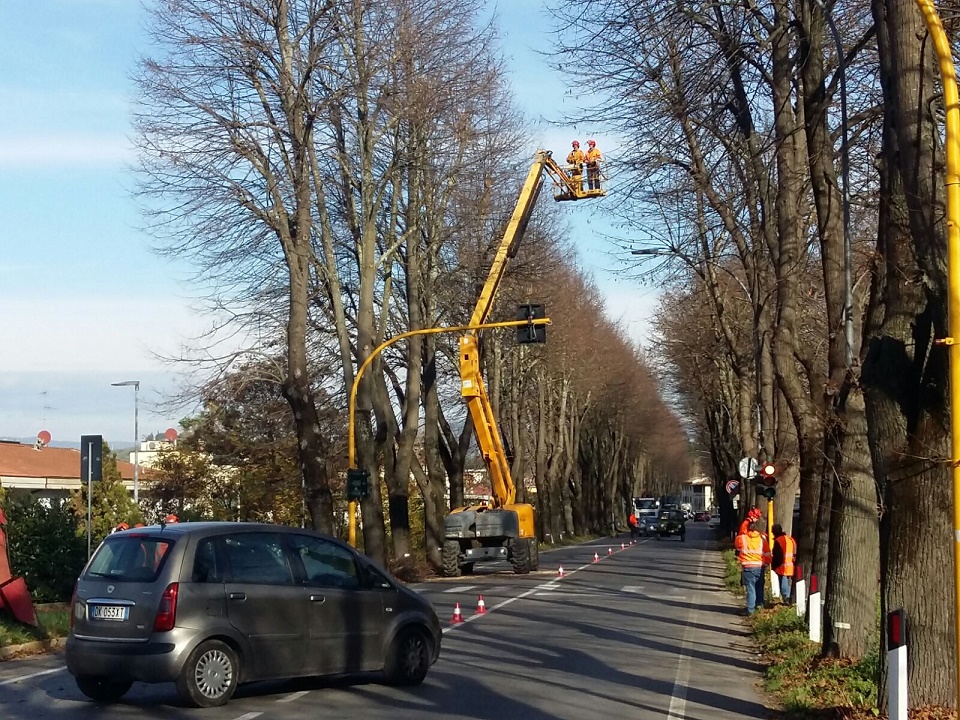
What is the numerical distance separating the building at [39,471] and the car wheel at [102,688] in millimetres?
35877

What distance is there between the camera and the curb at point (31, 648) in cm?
1569

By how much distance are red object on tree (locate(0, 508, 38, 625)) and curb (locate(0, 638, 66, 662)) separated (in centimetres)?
54

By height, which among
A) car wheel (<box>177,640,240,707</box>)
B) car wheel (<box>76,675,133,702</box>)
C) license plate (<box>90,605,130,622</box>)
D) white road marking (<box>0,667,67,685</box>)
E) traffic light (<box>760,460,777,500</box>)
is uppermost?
traffic light (<box>760,460,777,500</box>)

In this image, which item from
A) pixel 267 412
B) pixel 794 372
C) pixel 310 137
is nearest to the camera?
pixel 794 372

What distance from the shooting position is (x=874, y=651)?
496 inches

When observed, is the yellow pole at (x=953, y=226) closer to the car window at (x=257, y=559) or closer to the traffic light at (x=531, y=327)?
the car window at (x=257, y=559)

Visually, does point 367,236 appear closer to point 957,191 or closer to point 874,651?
point 874,651

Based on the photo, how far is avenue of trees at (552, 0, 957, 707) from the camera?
372 inches

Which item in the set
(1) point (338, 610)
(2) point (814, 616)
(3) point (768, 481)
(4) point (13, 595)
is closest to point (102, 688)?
(1) point (338, 610)

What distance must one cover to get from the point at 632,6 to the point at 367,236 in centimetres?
A: 1761

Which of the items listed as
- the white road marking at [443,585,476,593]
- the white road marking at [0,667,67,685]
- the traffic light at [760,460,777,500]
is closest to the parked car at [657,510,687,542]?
the white road marking at [443,585,476,593]

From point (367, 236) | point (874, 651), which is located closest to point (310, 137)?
point (367, 236)

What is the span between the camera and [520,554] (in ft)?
113

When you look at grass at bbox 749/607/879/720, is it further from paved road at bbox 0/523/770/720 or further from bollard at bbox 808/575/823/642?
paved road at bbox 0/523/770/720
